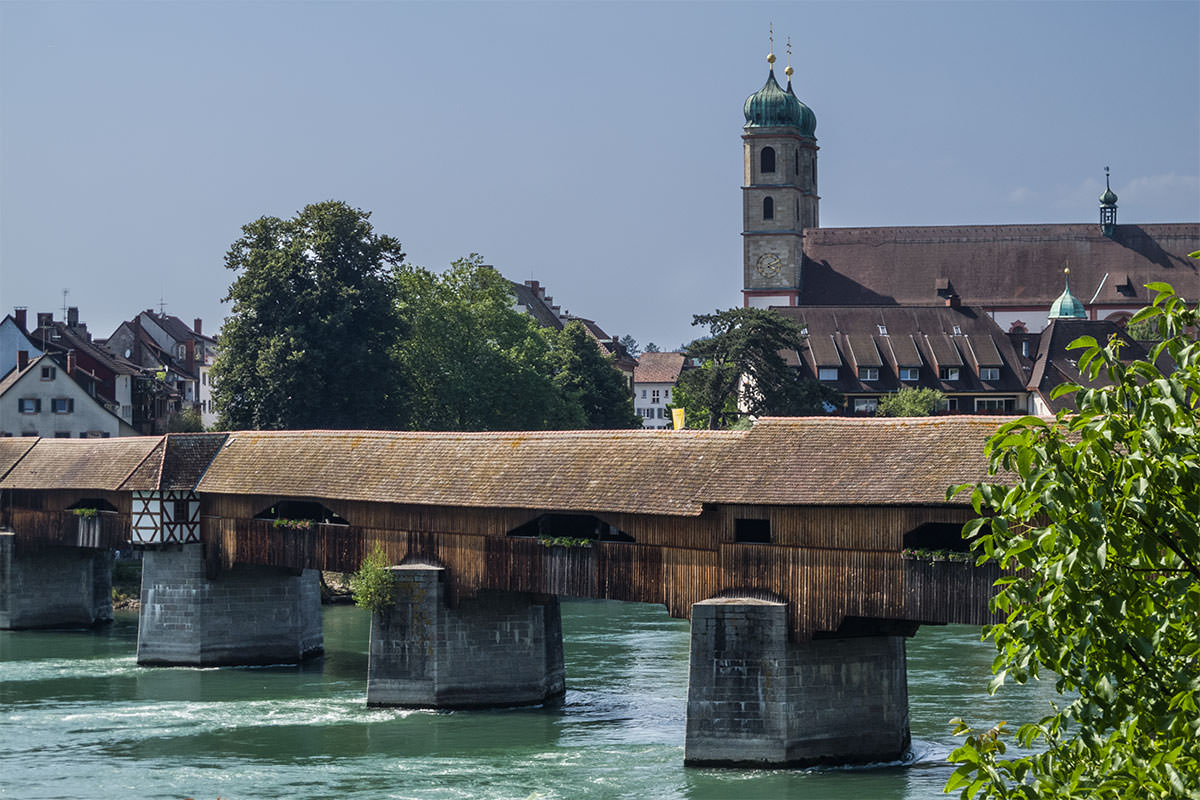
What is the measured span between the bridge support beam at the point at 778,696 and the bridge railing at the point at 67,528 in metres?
17.7

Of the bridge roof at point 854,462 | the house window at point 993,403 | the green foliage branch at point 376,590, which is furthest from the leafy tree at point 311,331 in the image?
the house window at point 993,403

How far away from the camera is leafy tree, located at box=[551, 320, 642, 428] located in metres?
68.0

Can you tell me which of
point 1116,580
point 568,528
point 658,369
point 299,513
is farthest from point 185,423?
point 1116,580

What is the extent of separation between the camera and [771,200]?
96.1m

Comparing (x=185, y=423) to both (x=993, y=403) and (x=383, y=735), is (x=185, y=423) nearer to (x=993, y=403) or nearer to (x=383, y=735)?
(x=993, y=403)

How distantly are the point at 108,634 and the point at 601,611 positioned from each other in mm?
12109

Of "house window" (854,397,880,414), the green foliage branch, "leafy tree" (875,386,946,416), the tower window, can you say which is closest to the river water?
the green foliage branch

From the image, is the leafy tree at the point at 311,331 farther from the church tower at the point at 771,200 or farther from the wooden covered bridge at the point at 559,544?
the church tower at the point at 771,200

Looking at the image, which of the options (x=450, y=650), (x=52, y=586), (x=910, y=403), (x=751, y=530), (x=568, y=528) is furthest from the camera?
(x=910, y=403)

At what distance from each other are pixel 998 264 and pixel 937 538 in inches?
2899

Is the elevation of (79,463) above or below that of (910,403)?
below

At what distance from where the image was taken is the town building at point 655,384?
120 m

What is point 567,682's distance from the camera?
1276 inches

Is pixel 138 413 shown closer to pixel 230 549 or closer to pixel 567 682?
pixel 230 549
